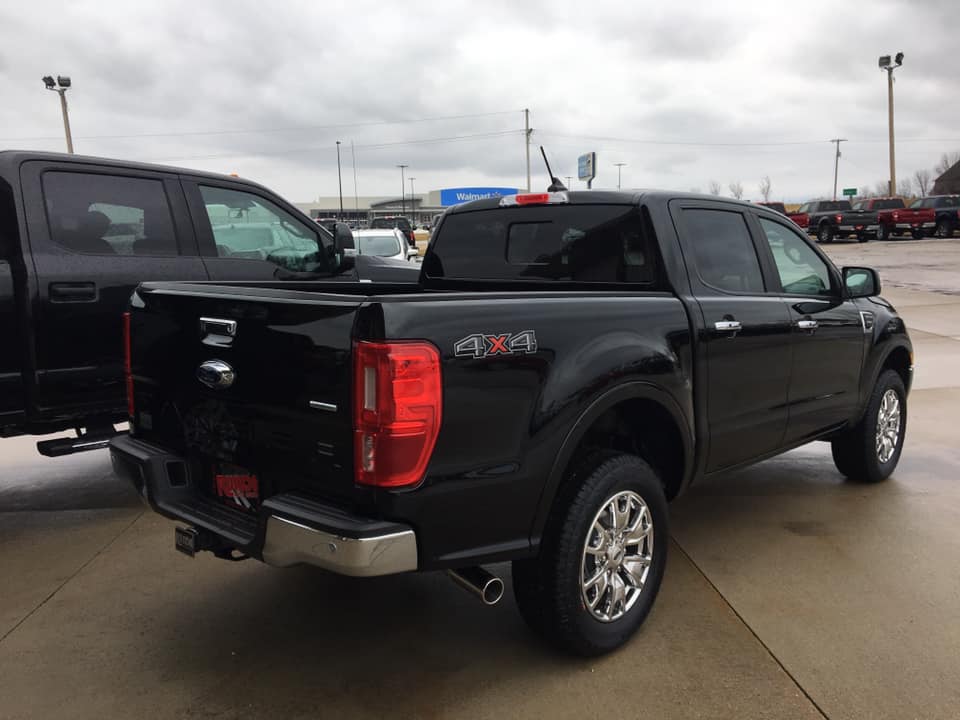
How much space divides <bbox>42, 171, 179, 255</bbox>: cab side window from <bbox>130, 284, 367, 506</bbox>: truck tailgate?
1595mm

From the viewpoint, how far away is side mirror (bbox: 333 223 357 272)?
233 inches

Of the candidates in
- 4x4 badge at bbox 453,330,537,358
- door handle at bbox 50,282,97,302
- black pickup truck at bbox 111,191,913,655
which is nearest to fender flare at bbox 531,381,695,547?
black pickup truck at bbox 111,191,913,655

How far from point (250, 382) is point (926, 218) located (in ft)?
121

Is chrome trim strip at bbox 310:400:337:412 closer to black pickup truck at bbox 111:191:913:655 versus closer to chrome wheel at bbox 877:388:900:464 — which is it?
black pickup truck at bbox 111:191:913:655

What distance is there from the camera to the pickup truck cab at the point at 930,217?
1316 inches

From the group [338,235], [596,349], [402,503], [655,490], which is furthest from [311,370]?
[338,235]

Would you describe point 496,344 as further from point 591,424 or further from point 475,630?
point 475,630

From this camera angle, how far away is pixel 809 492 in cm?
506

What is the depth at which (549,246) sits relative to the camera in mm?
3982

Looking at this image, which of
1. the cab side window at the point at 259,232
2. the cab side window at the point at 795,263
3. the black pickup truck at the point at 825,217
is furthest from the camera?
the black pickup truck at the point at 825,217

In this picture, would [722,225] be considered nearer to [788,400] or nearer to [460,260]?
[788,400]

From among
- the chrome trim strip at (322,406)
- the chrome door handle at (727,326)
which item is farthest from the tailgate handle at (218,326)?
the chrome door handle at (727,326)

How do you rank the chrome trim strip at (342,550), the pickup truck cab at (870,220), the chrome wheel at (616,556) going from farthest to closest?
the pickup truck cab at (870,220)
the chrome wheel at (616,556)
the chrome trim strip at (342,550)

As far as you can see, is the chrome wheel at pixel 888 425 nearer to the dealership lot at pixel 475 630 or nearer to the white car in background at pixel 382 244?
the dealership lot at pixel 475 630
